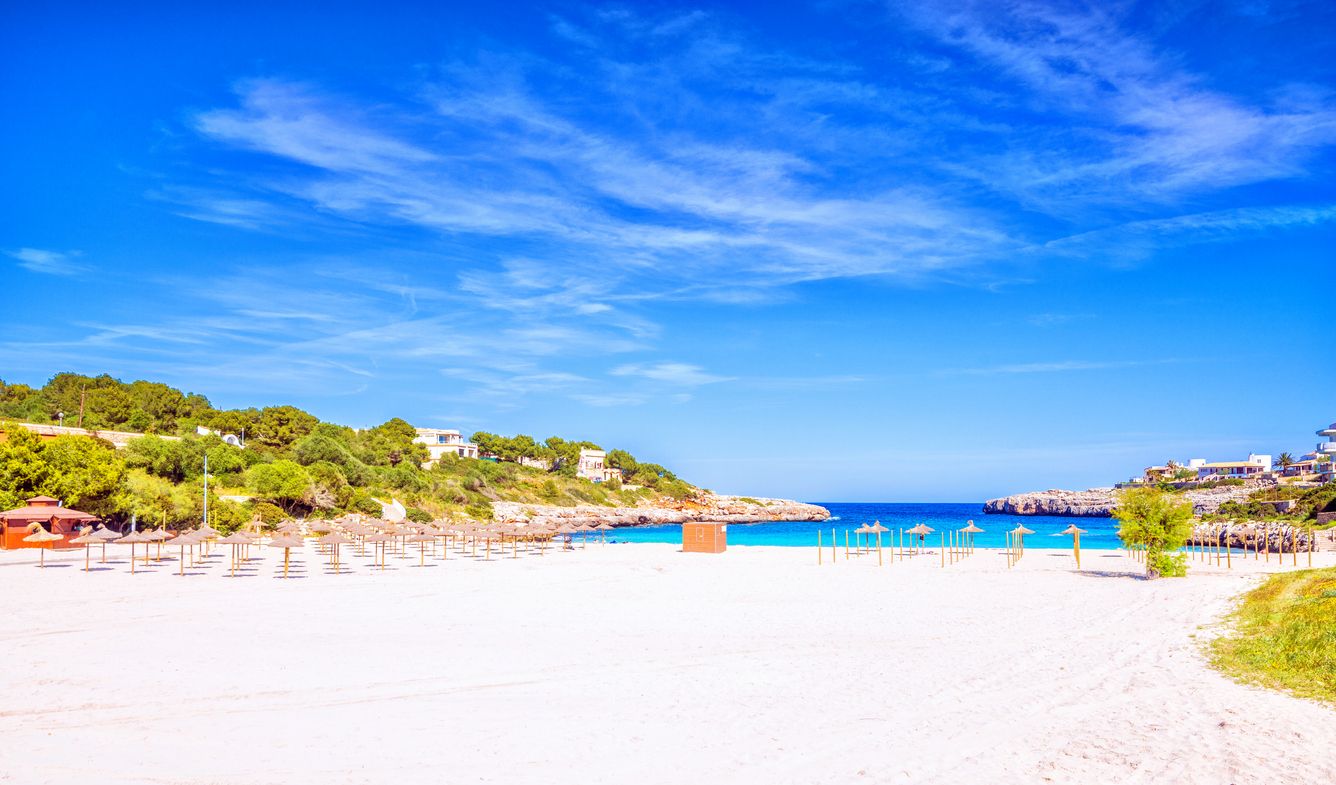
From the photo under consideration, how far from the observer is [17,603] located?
1970 cm

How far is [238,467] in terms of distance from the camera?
57.9 m

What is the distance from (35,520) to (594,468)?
8567cm

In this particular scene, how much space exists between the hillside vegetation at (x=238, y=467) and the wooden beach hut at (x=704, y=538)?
23615 mm

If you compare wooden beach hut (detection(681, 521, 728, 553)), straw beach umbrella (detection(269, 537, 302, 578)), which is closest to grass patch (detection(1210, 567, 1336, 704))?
straw beach umbrella (detection(269, 537, 302, 578))

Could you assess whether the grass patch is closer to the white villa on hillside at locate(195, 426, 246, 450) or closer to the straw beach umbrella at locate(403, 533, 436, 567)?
the straw beach umbrella at locate(403, 533, 436, 567)

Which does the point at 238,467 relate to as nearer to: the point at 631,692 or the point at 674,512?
the point at 631,692

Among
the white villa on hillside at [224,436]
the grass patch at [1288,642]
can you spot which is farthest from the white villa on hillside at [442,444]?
the grass patch at [1288,642]

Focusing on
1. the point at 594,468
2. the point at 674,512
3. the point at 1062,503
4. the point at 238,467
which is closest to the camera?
the point at 238,467

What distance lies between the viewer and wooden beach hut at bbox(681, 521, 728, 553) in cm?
4300

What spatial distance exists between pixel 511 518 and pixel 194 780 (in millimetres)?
71426

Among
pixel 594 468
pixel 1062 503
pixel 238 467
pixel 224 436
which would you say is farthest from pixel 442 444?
pixel 1062 503

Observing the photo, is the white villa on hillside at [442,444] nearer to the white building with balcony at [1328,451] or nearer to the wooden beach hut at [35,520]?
the wooden beach hut at [35,520]

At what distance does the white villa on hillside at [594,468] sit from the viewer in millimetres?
116500

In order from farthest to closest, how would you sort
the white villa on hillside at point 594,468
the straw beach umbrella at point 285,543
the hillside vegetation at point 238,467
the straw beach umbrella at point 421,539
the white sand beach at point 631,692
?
1. the white villa on hillside at point 594,468
2. the hillside vegetation at point 238,467
3. the straw beach umbrella at point 421,539
4. the straw beach umbrella at point 285,543
5. the white sand beach at point 631,692
